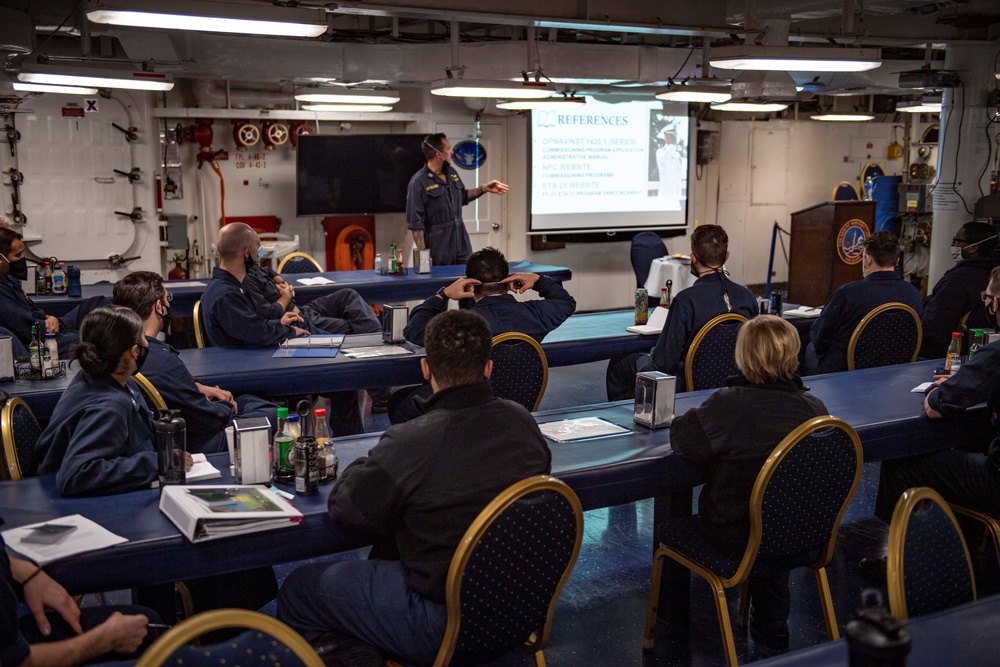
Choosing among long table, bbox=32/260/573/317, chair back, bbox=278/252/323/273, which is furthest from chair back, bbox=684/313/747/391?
chair back, bbox=278/252/323/273

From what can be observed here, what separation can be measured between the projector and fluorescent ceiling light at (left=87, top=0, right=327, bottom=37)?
218 inches

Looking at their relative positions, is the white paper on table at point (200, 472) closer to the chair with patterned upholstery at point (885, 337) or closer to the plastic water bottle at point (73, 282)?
the chair with patterned upholstery at point (885, 337)

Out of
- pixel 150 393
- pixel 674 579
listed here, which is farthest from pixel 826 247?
pixel 150 393

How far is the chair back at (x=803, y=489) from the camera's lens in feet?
8.93

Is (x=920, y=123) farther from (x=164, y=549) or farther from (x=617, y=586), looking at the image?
(x=164, y=549)

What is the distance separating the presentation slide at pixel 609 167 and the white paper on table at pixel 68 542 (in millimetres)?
7974

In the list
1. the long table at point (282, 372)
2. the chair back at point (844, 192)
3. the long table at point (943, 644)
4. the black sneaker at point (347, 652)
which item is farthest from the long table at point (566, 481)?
the chair back at point (844, 192)

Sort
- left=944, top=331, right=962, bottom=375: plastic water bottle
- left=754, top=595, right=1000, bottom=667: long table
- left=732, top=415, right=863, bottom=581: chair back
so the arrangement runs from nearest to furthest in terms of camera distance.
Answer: left=754, top=595, right=1000, bottom=667: long table
left=732, top=415, right=863, bottom=581: chair back
left=944, top=331, right=962, bottom=375: plastic water bottle

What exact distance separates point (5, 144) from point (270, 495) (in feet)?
22.2

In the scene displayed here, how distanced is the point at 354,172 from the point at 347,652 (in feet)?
23.3

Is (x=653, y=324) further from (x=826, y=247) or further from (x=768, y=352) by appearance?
(x=826, y=247)

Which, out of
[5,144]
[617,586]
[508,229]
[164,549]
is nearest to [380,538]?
[164,549]

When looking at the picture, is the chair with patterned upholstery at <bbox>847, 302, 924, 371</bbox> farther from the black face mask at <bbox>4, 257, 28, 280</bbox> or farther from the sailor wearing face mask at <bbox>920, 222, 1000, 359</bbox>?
the black face mask at <bbox>4, 257, 28, 280</bbox>

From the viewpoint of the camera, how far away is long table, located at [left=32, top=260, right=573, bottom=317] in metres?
6.26
